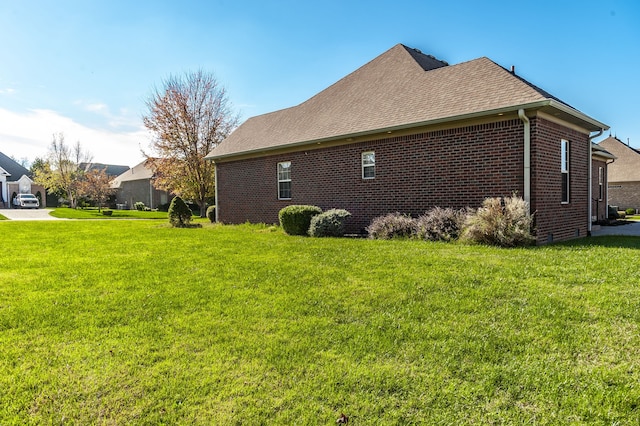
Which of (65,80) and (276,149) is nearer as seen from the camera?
(65,80)

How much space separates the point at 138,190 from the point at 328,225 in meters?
40.2

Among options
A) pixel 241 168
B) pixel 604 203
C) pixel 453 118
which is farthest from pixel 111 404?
pixel 604 203

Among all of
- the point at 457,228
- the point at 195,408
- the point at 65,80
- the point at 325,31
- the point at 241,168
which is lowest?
the point at 195,408

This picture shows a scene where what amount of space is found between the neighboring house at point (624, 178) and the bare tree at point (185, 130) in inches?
1199

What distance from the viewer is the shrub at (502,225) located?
341 inches

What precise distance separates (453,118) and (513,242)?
3.54 m

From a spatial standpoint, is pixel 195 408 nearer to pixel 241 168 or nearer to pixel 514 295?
pixel 514 295

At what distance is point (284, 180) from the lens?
15.7m

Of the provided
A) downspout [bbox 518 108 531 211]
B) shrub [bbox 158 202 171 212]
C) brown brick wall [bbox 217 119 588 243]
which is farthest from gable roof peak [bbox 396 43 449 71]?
shrub [bbox 158 202 171 212]

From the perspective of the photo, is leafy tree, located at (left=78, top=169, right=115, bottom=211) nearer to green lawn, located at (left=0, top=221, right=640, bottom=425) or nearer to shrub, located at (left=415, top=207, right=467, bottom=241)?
green lawn, located at (left=0, top=221, right=640, bottom=425)

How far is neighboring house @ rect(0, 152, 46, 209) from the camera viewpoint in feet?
145

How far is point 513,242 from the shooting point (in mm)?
8688

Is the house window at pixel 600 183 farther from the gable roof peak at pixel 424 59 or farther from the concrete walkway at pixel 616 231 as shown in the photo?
the gable roof peak at pixel 424 59

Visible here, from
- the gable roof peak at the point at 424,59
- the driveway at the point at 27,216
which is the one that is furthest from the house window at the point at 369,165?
the driveway at the point at 27,216
